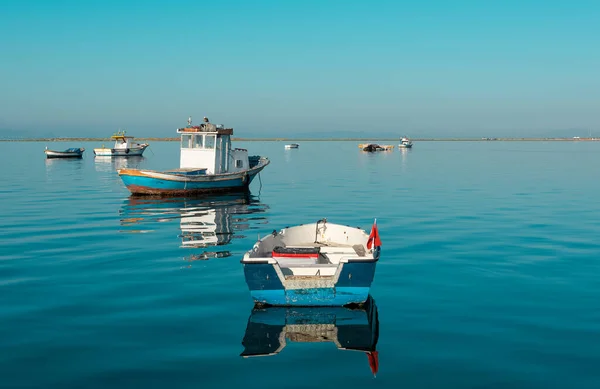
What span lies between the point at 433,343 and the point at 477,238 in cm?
1327

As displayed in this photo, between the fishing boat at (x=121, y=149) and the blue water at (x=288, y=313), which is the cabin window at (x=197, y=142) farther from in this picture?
the fishing boat at (x=121, y=149)

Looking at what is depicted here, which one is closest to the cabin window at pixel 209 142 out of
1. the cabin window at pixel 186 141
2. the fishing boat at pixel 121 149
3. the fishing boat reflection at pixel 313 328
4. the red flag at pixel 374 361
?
the cabin window at pixel 186 141

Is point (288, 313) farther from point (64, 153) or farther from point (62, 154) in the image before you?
point (64, 153)

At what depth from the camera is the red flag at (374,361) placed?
10578mm

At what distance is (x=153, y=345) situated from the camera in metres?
11.7

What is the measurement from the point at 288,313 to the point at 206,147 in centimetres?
3061

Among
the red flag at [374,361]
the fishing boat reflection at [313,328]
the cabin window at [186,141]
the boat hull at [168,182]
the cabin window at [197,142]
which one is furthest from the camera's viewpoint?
the cabin window at [186,141]

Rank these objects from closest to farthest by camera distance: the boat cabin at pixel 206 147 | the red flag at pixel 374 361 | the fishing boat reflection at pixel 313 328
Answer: the red flag at pixel 374 361, the fishing boat reflection at pixel 313 328, the boat cabin at pixel 206 147

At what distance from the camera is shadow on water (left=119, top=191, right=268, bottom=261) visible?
24.6 metres

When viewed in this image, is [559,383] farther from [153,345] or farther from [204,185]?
[204,185]

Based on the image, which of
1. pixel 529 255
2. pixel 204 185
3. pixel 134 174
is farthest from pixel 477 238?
pixel 134 174

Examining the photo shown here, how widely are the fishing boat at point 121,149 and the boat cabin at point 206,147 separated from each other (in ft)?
219

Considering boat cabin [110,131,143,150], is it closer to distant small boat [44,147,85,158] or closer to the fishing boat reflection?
distant small boat [44,147,85,158]

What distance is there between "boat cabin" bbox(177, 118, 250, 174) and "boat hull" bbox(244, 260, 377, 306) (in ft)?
97.2
